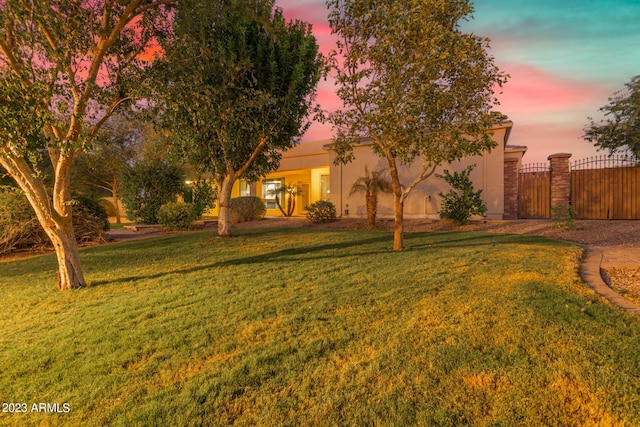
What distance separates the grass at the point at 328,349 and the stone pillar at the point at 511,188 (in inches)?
410

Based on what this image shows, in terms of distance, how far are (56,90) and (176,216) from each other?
28.3 ft

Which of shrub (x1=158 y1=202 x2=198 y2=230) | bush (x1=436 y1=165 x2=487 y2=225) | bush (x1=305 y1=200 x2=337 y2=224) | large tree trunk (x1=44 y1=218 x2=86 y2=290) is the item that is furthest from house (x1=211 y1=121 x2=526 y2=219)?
large tree trunk (x1=44 y1=218 x2=86 y2=290)

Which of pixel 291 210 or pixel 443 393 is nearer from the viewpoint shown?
pixel 443 393

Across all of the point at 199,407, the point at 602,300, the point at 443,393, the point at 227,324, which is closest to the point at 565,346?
the point at 443,393

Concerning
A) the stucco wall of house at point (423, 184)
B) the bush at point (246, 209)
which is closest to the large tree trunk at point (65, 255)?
the bush at point (246, 209)

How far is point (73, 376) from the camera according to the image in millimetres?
2744

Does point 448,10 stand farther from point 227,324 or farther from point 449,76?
point 227,324

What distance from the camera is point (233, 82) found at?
8.39 meters

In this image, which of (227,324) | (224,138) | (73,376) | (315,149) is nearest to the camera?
(73,376)

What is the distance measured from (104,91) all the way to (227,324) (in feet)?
20.6

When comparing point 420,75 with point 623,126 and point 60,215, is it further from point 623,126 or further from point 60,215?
point 623,126

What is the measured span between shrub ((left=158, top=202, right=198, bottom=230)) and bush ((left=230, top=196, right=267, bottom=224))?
4220 mm

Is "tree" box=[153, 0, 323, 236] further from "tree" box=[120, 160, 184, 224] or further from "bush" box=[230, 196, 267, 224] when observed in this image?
"bush" box=[230, 196, 267, 224]

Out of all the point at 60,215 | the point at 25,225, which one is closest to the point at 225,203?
the point at 60,215
